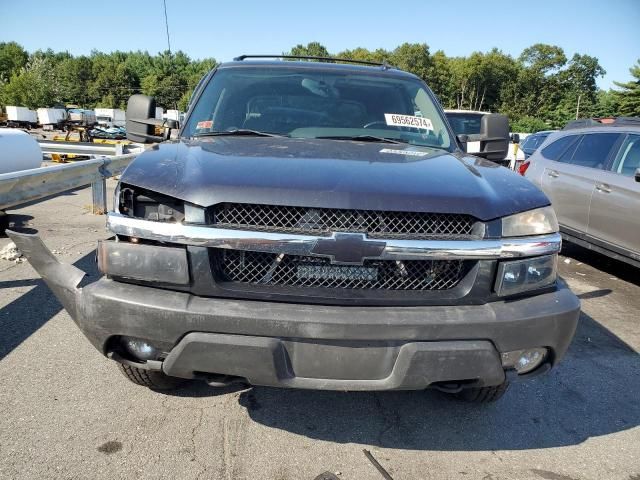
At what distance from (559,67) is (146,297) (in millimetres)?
118119

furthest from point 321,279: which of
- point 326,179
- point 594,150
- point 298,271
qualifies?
point 594,150

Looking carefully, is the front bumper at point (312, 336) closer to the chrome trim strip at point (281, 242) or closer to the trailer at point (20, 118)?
the chrome trim strip at point (281, 242)

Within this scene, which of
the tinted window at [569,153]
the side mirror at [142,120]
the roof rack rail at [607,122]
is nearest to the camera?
the side mirror at [142,120]

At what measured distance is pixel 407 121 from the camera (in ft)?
11.7

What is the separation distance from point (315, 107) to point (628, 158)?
4445mm

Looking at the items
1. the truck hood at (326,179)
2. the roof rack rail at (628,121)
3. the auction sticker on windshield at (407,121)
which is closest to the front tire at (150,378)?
the truck hood at (326,179)

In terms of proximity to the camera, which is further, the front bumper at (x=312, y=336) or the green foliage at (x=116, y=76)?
the green foliage at (x=116, y=76)

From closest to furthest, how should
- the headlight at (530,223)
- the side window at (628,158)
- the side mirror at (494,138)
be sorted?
the headlight at (530,223)
the side mirror at (494,138)
the side window at (628,158)

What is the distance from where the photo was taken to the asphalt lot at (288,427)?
8.02 ft

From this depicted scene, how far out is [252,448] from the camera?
257 centimetres

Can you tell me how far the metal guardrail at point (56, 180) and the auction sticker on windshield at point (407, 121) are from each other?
2.61 m

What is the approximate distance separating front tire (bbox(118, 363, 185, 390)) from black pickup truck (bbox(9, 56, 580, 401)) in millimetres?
514

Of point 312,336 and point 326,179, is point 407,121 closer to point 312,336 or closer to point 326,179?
point 326,179

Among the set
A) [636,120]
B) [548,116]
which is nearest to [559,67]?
[548,116]
